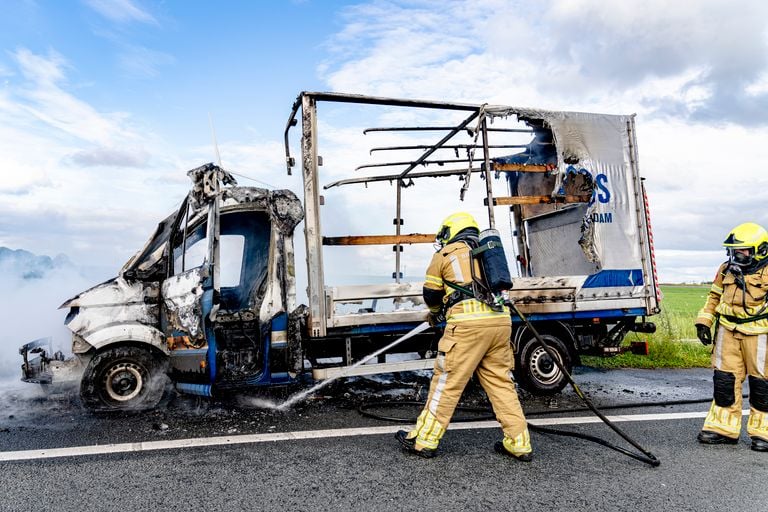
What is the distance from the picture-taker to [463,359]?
417 cm

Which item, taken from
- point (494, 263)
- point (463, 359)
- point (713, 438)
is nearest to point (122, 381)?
point (463, 359)

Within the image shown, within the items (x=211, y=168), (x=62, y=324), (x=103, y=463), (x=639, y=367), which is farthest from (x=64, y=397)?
(x=639, y=367)

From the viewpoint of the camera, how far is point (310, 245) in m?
5.73

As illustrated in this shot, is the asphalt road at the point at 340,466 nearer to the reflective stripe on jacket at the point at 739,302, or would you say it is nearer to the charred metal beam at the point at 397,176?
the reflective stripe on jacket at the point at 739,302

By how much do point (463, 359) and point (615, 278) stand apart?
345cm

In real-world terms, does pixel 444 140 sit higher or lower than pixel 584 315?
higher

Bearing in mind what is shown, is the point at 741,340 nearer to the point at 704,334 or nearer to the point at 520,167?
the point at 704,334

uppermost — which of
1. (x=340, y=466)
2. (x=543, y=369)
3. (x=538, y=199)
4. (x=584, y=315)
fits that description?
(x=538, y=199)

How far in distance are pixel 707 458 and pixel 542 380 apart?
2116 mm

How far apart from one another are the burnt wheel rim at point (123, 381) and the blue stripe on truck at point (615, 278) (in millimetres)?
4916

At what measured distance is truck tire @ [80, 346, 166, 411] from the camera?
5.27 m

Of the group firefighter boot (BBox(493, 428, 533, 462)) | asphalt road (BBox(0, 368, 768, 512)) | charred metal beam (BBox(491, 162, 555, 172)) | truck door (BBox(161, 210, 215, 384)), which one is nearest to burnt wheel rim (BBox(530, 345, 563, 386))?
asphalt road (BBox(0, 368, 768, 512))

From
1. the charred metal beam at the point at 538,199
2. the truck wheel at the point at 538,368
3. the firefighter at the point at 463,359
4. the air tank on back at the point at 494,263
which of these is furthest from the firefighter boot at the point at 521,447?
the charred metal beam at the point at 538,199

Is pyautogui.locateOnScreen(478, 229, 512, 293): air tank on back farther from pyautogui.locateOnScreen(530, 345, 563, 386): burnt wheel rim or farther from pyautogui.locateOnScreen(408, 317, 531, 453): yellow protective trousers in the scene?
pyautogui.locateOnScreen(530, 345, 563, 386): burnt wheel rim
